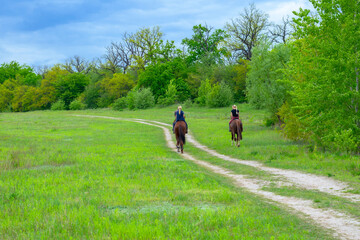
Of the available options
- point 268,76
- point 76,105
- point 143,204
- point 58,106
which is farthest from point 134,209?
point 58,106

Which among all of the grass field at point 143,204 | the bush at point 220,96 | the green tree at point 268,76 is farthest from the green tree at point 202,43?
the grass field at point 143,204

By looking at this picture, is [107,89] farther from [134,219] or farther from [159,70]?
[134,219]

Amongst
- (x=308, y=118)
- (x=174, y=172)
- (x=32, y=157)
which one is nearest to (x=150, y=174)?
(x=174, y=172)

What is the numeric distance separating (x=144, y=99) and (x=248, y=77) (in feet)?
124

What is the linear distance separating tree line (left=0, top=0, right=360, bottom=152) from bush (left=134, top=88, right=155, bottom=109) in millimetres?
214

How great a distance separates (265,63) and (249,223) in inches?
1133

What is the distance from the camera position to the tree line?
53.0ft

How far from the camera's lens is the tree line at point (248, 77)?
16156mm

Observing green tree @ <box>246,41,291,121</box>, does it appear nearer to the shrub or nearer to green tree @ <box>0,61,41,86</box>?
the shrub

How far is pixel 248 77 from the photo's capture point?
1626 inches

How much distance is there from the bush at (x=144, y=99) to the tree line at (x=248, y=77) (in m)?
0.21

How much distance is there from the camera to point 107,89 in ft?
295

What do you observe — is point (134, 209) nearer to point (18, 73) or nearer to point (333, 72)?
point (333, 72)

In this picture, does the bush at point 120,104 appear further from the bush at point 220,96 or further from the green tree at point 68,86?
the bush at point 220,96
